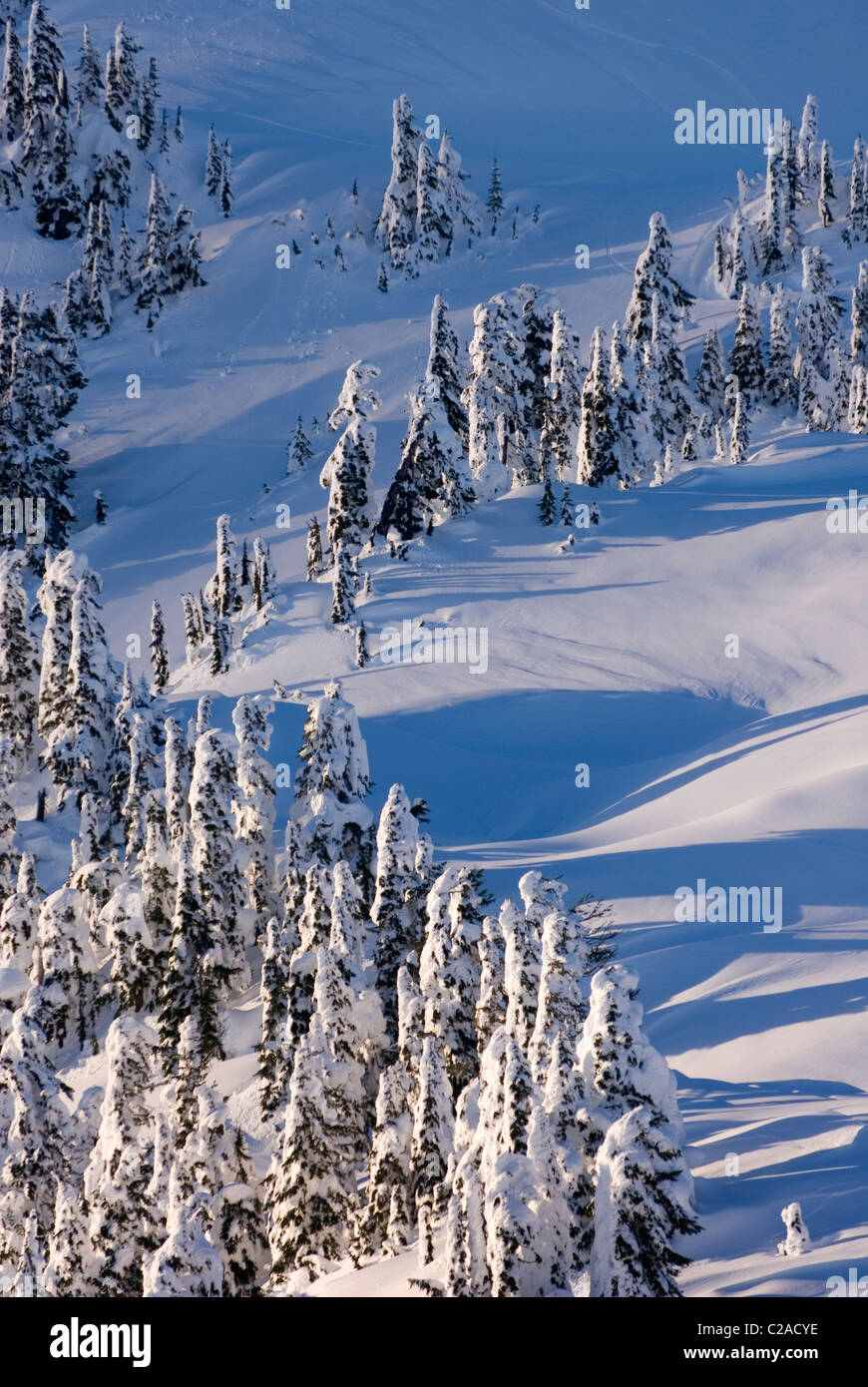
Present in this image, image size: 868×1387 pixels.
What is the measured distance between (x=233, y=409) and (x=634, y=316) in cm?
3802

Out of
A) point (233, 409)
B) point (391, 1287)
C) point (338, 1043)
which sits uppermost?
point (233, 409)

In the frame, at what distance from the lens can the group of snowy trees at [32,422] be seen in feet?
280

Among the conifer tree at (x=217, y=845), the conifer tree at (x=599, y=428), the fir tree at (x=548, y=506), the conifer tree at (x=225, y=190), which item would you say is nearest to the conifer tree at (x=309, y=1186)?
the conifer tree at (x=217, y=845)

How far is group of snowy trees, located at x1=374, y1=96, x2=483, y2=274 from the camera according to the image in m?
112

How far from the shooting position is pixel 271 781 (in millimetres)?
38781

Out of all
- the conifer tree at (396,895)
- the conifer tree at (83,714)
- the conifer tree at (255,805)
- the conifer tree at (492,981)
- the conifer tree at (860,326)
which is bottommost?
the conifer tree at (492,981)

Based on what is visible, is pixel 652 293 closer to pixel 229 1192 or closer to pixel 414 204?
pixel 414 204

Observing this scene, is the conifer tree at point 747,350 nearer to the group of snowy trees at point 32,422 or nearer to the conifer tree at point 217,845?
the group of snowy trees at point 32,422

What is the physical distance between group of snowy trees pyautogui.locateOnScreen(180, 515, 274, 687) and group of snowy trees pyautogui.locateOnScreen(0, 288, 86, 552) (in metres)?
14.7

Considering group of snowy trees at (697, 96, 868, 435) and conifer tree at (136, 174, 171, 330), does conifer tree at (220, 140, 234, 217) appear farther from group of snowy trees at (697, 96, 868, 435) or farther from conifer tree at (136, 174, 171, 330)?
group of snowy trees at (697, 96, 868, 435)

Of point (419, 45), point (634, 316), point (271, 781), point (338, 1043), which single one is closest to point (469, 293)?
point (634, 316)

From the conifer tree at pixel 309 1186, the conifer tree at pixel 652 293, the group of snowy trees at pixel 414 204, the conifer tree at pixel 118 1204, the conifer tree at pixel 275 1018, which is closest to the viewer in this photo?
the conifer tree at pixel 118 1204

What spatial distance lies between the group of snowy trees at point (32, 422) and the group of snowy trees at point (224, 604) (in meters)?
14.7
